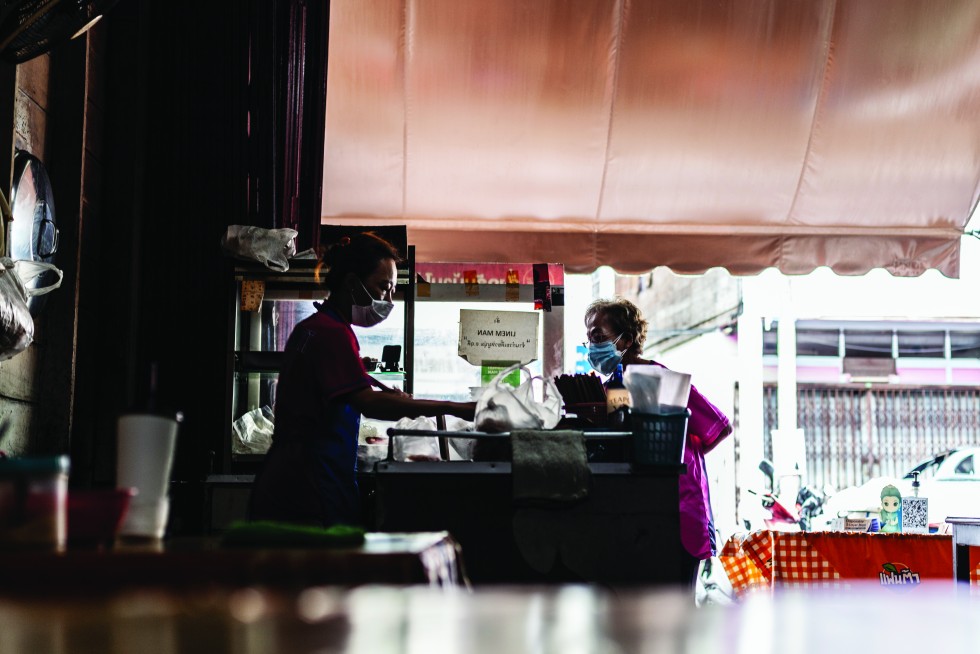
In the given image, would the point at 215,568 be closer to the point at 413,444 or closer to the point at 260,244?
the point at 413,444

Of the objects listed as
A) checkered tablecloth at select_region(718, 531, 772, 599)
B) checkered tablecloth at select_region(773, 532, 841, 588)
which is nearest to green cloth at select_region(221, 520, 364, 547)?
checkered tablecloth at select_region(773, 532, 841, 588)

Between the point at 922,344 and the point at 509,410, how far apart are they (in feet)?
40.9

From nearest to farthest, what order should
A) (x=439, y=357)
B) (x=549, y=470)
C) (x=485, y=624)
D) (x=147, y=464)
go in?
(x=485, y=624) → (x=147, y=464) → (x=549, y=470) → (x=439, y=357)

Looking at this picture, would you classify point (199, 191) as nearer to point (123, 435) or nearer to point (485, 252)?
point (485, 252)

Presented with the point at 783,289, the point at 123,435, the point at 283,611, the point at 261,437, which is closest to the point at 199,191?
the point at 261,437

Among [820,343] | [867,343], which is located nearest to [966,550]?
[820,343]

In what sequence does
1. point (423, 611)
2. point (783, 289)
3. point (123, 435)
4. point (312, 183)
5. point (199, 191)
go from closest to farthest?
1. point (423, 611)
2. point (123, 435)
3. point (199, 191)
4. point (312, 183)
5. point (783, 289)

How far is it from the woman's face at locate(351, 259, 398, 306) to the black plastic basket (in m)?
0.84

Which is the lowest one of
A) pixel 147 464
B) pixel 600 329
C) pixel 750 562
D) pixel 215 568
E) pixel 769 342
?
pixel 750 562

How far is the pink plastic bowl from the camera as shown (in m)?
1.58

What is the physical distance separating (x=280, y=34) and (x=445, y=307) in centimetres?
142

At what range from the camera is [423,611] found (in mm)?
823

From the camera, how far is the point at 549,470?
2811 millimetres

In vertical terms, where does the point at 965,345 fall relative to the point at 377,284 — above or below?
above
